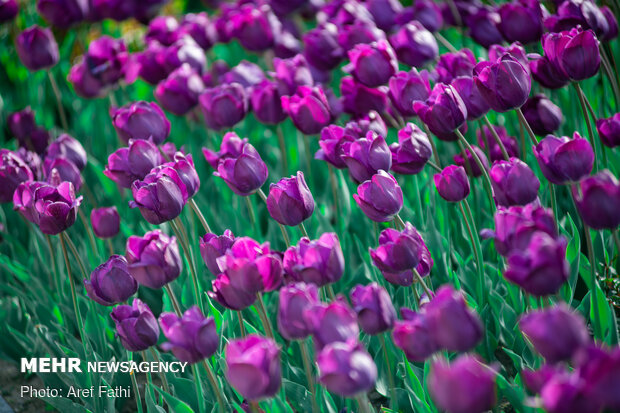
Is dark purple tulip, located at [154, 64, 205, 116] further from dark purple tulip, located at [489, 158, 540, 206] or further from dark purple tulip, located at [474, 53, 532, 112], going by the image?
dark purple tulip, located at [489, 158, 540, 206]

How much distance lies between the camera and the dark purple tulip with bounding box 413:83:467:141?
1574 mm

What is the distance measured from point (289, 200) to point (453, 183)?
15.1 inches

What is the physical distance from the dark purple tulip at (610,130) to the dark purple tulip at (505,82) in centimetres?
31

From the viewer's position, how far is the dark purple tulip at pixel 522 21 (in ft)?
6.84

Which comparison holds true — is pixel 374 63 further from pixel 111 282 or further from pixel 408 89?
pixel 111 282

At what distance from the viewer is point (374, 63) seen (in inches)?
79.3

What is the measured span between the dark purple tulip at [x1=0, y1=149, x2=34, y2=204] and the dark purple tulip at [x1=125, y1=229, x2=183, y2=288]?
2.45ft

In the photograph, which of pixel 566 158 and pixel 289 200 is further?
pixel 289 200

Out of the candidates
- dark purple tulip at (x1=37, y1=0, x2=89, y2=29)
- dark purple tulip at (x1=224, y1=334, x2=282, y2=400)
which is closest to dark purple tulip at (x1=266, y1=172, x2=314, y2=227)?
dark purple tulip at (x1=224, y1=334, x2=282, y2=400)

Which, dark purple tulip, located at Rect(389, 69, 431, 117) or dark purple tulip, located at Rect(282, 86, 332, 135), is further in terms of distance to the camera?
dark purple tulip, located at Rect(282, 86, 332, 135)

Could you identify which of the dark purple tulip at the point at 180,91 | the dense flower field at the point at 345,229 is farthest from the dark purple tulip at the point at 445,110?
the dark purple tulip at the point at 180,91

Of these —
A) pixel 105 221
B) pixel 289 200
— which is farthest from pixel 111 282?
pixel 105 221

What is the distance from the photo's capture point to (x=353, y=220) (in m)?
2.26

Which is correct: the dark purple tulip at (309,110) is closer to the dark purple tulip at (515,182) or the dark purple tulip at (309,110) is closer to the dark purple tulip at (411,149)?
the dark purple tulip at (411,149)
